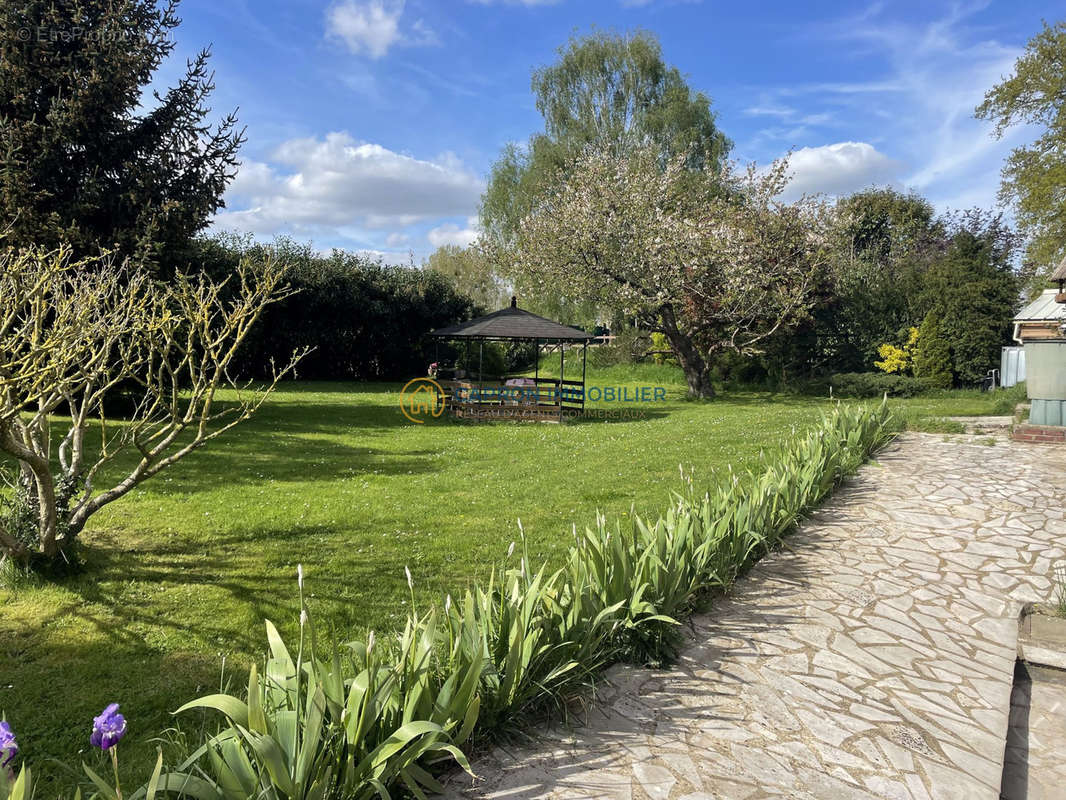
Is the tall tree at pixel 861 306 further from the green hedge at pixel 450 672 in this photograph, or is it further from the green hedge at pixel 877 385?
the green hedge at pixel 450 672

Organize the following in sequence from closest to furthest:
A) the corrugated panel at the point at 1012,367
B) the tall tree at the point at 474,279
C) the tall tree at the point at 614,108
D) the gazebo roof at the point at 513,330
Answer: the gazebo roof at the point at 513,330 < the corrugated panel at the point at 1012,367 < the tall tree at the point at 614,108 < the tall tree at the point at 474,279

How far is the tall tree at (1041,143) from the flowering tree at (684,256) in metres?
8.00

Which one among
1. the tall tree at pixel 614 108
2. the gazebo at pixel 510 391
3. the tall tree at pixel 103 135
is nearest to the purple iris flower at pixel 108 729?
the tall tree at pixel 103 135

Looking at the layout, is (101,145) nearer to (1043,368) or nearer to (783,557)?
(783,557)

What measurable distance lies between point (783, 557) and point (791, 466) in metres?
1.42

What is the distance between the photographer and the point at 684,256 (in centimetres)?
1745

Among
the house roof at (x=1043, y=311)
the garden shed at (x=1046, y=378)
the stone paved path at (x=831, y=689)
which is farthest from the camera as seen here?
the house roof at (x=1043, y=311)

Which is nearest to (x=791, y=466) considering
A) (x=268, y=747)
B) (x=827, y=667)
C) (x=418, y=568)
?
(x=827, y=667)

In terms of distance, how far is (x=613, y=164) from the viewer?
19.9 meters

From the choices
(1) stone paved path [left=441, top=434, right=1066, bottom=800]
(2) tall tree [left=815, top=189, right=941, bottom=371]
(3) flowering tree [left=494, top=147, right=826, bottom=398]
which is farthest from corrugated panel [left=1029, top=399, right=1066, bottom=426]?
(2) tall tree [left=815, top=189, right=941, bottom=371]

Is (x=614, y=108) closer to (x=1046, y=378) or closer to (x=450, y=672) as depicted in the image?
(x=1046, y=378)

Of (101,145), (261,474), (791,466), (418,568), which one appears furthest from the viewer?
(101,145)

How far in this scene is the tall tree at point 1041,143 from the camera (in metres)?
20.8

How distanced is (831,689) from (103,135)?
1266cm
